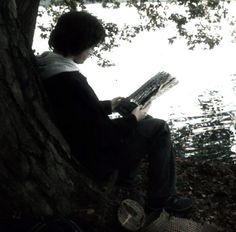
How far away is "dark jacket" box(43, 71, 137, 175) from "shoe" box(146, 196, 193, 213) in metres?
0.62

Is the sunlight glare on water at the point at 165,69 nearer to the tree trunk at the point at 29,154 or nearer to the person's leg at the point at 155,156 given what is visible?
the person's leg at the point at 155,156

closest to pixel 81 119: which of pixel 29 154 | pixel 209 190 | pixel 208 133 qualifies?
pixel 29 154

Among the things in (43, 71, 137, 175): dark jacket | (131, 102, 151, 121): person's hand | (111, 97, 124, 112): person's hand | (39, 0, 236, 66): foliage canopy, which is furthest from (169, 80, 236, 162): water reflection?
(43, 71, 137, 175): dark jacket

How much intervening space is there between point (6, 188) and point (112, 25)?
9702 millimetres

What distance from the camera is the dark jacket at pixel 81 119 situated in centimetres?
323

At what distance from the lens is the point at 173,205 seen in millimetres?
3867

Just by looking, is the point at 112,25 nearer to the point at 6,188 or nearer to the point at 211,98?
the point at 211,98

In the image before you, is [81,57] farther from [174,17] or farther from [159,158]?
[174,17]

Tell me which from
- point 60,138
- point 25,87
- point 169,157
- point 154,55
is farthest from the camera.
Result: point 154,55

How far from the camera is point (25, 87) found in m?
2.90

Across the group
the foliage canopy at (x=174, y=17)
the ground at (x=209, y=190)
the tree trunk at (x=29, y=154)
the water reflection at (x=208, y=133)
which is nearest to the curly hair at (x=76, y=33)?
the tree trunk at (x=29, y=154)

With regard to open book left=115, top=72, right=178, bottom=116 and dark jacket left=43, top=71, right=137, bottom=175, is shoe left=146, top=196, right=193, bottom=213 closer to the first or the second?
dark jacket left=43, top=71, right=137, bottom=175

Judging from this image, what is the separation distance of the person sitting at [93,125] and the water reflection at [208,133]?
5.20 metres

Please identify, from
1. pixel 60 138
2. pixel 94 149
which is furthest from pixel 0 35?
pixel 94 149
